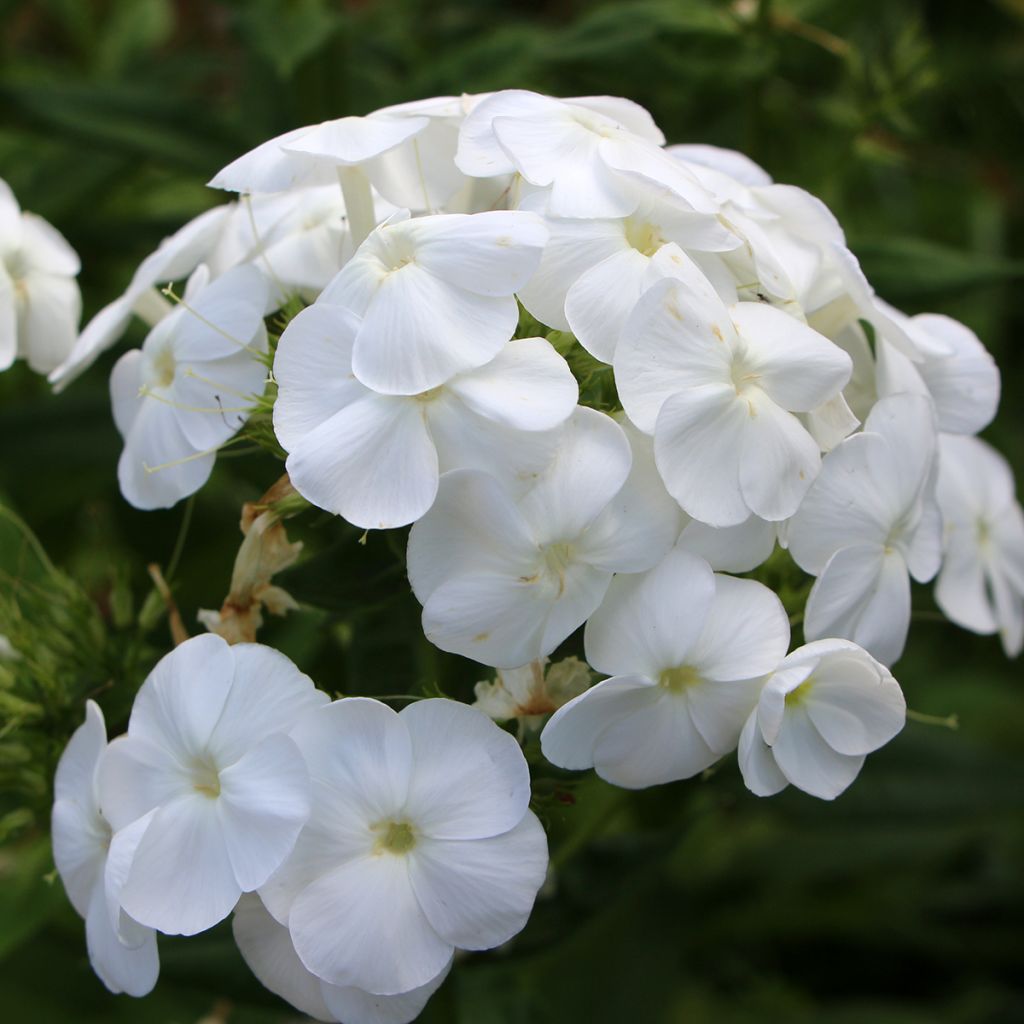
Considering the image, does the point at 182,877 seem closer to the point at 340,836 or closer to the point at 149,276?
the point at 340,836

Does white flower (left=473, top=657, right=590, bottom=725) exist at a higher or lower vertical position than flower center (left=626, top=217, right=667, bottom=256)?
lower

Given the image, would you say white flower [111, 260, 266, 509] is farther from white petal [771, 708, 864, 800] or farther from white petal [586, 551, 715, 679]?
white petal [771, 708, 864, 800]

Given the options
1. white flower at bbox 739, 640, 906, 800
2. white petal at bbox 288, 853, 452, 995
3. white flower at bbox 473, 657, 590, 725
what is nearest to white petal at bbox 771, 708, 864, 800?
white flower at bbox 739, 640, 906, 800

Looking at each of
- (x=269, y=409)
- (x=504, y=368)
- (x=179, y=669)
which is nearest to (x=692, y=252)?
(x=504, y=368)

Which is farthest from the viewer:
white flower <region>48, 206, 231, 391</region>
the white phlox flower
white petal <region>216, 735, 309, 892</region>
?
white flower <region>48, 206, 231, 391</region>

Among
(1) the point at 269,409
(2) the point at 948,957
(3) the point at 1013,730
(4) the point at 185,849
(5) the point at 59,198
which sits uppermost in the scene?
(1) the point at 269,409

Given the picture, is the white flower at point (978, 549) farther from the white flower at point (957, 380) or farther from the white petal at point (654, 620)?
the white petal at point (654, 620)

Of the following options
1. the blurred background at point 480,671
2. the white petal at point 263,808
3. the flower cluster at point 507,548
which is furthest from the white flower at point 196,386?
the white petal at point 263,808

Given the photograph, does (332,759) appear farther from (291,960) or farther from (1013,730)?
(1013,730)
